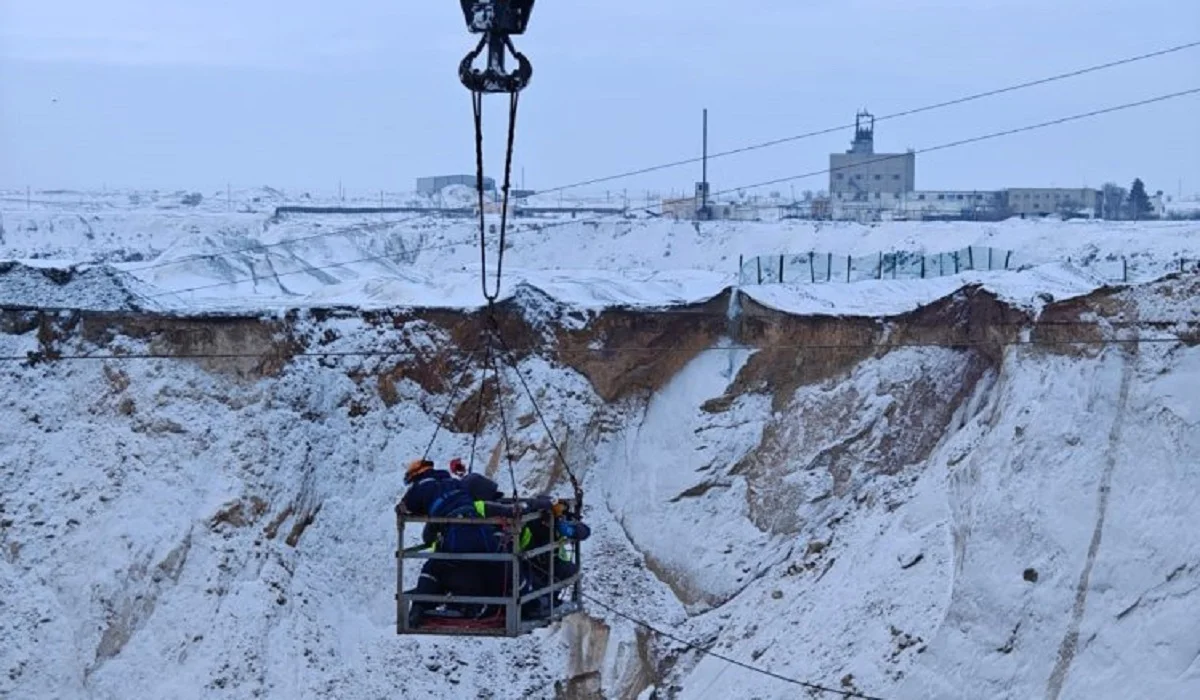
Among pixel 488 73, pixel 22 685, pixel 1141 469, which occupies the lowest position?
pixel 22 685

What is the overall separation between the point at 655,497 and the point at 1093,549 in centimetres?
894

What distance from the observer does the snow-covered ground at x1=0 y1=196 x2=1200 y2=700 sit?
23.0 m

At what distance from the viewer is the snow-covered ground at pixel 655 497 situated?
2305 centimetres

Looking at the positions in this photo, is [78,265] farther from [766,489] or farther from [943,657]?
[943,657]

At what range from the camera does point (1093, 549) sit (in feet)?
74.5

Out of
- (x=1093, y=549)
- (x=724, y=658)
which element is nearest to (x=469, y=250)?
(x=724, y=658)

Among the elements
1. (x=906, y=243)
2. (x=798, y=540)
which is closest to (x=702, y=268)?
(x=906, y=243)

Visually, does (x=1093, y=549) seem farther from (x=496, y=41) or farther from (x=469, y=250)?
(x=469, y=250)

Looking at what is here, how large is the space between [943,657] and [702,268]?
30.1m

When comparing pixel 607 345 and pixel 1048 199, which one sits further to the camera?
pixel 1048 199

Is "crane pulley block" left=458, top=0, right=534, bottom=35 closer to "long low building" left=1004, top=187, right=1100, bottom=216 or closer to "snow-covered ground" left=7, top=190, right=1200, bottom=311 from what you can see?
"snow-covered ground" left=7, top=190, right=1200, bottom=311

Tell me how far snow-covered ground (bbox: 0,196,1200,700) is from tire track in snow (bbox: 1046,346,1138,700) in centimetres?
4

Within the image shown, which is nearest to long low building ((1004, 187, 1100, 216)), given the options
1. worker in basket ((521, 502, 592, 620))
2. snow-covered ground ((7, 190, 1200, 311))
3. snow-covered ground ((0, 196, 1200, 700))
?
snow-covered ground ((7, 190, 1200, 311))

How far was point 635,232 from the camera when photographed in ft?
192
